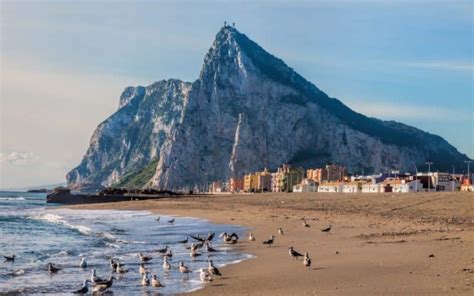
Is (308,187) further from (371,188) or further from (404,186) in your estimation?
(404,186)

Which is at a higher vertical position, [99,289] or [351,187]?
[351,187]

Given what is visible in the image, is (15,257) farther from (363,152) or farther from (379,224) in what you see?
(363,152)

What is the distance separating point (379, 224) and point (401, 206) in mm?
15034

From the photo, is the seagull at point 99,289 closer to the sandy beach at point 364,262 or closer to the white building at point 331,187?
the sandy beach at point 364,262

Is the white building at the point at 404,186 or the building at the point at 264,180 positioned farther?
the building at the point at 264,180

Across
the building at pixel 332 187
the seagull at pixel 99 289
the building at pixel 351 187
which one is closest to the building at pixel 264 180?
the building at pixel 332 187

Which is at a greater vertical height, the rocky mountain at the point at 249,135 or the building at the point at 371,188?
the rocky mountain at the point at 249,135

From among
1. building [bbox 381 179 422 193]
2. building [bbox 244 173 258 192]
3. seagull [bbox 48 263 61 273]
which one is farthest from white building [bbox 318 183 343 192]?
seagull [bbox 48 263 61 273]

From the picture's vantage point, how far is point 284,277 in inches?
598

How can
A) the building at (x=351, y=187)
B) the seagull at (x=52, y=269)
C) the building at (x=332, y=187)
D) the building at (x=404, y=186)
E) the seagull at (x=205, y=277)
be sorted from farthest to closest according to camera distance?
the building at (x=332, y=187)
the building at (x=351, y=187)
the building at (x=404, y=186)
the seagull at (x=52, y=269)
the seagull at (x=205, y=277)

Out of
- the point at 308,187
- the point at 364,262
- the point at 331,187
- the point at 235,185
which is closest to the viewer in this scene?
the point at 364,262

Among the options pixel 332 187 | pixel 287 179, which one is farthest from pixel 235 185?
pixel 332 187

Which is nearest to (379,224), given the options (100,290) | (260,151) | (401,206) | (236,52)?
(401,206)

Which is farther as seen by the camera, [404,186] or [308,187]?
[308,187]
